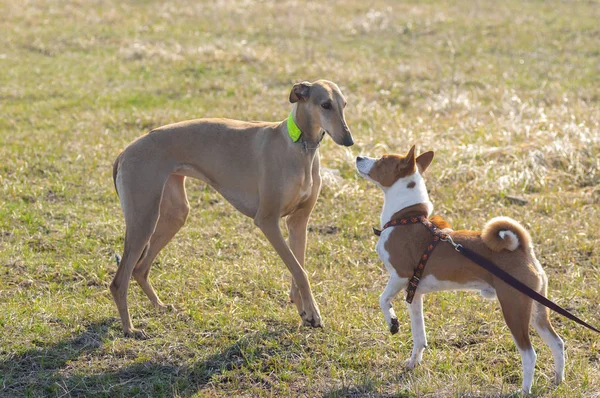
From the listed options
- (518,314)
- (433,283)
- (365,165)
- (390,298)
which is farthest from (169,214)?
(518,314)

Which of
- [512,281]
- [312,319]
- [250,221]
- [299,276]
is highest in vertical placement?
[512,281]

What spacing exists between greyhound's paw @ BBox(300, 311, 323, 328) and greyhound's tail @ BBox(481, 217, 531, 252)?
1523 millimetres

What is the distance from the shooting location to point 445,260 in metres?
4.62

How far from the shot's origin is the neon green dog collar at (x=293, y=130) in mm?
5633

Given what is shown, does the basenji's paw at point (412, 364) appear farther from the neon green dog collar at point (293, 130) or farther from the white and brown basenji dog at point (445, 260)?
the neon green dog collar at point (293, 130)

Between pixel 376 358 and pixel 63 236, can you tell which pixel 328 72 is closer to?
pixel 63 236

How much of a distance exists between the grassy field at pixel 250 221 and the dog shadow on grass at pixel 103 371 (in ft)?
0.04

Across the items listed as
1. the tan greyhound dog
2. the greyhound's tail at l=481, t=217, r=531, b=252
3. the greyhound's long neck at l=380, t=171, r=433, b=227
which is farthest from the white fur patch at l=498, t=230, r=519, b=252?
the tan greyhound dog

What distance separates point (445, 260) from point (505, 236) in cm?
40

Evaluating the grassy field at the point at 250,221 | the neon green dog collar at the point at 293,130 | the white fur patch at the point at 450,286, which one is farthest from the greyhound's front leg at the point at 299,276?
the white fur patch at the point at 450,286

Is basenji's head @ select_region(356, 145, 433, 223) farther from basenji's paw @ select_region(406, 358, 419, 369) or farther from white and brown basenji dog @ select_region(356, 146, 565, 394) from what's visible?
basenji's paw @ select_region(406, 358, 419, 369)

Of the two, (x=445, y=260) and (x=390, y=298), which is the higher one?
(x=445, y=260)

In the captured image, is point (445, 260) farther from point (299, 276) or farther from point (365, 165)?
point (299, 276)

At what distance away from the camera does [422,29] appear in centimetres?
1847
